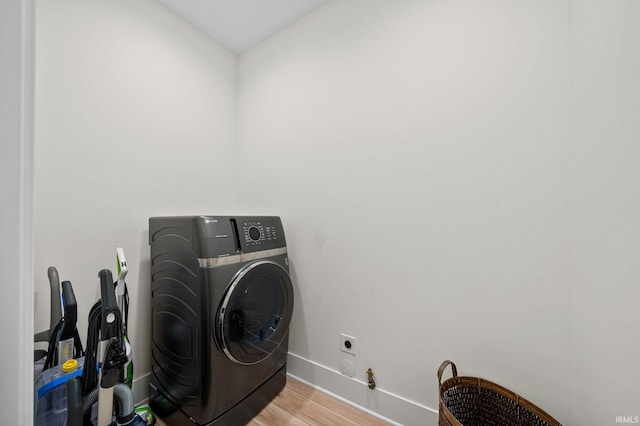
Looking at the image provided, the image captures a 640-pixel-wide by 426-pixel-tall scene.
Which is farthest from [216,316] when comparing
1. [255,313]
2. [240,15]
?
[240,15]

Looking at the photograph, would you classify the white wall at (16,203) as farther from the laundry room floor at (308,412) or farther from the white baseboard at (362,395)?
the white baseboard at (362,395)

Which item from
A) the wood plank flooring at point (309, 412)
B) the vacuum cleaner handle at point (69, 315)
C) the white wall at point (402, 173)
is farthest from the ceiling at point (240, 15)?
the wood plank flooring at point (309, 412)

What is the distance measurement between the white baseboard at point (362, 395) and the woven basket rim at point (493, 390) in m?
0.25

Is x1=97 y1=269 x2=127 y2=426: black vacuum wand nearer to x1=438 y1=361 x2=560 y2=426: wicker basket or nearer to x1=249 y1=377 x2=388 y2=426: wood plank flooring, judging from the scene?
x1=249 y1=377 x2=388 y2=426: wood plank flooring

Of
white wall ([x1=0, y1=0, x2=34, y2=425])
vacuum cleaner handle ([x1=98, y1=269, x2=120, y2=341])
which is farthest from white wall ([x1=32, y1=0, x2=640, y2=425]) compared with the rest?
white wall ([x1=0, y1=0, x2=34, y2=425])

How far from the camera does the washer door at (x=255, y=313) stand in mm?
1162

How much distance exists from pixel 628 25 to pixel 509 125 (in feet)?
1.27

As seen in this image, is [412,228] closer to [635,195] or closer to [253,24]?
[635,195]

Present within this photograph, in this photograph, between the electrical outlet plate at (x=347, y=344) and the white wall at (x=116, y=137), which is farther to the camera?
the electrical outlet plate at (x=347, y=344)

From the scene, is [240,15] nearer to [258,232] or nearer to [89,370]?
[258,232]

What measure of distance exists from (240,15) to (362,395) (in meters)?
2.55

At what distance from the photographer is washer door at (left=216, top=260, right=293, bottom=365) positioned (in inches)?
45.8

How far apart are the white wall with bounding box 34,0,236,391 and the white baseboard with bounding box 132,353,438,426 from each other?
0.81m

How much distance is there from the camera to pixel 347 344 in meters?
1.48
